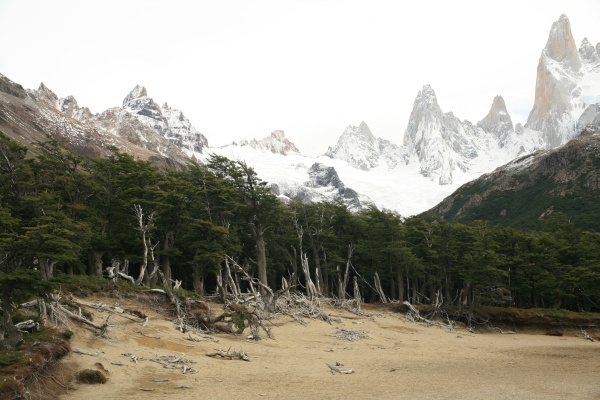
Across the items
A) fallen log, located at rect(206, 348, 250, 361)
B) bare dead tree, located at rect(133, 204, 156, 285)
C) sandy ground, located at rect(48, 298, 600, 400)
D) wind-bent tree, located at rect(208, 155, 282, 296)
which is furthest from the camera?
wind-bent tree, located at rect(208, 155, 282, 296)

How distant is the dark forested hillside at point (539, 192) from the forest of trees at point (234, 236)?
44.5m

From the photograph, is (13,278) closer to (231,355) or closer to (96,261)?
(231,355)

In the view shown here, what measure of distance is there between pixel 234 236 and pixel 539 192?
104 m

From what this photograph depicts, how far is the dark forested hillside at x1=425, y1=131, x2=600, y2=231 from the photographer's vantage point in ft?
306

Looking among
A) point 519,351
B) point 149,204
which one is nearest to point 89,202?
point 149,204

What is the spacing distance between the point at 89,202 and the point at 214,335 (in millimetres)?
18225

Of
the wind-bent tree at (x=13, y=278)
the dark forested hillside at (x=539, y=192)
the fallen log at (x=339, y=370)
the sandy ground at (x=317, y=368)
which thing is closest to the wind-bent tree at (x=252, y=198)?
the sandy ground at (x=317, y=368)

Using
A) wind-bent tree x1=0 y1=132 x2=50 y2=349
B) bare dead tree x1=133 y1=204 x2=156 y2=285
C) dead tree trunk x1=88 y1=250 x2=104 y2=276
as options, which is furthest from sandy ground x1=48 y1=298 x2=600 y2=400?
dead tree trunk x1=88 y1=250 x2=104 y2=276

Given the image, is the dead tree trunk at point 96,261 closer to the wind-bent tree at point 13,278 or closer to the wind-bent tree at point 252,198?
the wind-bent tree at point 252,198

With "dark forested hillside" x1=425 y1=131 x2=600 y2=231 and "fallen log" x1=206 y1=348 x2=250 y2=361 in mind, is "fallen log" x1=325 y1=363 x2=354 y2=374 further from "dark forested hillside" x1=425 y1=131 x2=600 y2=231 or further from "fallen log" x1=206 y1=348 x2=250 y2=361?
"dark forested hillside" x1=425 y1=131 x2=600 y2=231

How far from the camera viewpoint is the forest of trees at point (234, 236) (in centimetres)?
2891

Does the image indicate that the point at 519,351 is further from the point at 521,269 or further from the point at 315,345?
the point at 521,269

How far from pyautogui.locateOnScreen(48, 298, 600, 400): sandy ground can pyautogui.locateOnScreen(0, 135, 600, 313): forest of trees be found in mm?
7106

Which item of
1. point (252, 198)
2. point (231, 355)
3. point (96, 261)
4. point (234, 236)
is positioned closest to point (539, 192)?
point (252, 198)
